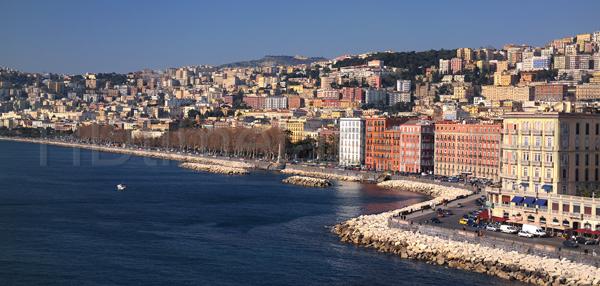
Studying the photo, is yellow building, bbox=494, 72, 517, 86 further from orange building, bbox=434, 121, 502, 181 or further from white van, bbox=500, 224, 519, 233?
white van, bbox=500, 224, 519, 233

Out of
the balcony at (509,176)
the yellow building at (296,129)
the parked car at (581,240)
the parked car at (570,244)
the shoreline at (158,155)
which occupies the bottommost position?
the parked car at (570,244)

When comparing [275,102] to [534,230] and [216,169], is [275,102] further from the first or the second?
[534,230]

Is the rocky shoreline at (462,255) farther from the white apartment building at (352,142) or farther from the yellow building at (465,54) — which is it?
the yellow building at (465,54)

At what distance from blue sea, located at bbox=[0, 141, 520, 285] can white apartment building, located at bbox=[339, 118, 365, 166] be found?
6.61 m

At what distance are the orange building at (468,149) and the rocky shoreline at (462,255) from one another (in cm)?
1090

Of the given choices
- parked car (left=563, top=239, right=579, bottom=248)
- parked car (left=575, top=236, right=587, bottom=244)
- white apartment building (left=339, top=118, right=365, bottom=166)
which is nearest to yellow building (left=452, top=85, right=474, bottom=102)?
white apartment building (left=339, top=118, right=365, bottom=166)

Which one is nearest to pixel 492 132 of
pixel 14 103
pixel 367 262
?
pixel 367 262

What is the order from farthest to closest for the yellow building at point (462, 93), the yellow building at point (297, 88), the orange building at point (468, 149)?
the yellow building at point (297, 88) → the yellow building at point (462, 93) → the orange building at point (468, 149)

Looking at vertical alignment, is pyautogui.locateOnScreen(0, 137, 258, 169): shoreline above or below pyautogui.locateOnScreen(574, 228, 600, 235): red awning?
above

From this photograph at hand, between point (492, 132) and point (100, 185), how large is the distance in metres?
12.9

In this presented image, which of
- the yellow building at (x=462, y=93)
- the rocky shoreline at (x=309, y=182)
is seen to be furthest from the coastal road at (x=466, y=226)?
the yellow building at (x=462, y=93)

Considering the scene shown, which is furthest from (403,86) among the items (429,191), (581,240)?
(581,240)

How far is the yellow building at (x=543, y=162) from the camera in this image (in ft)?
61.3

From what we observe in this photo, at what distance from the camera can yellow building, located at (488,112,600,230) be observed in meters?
18.7
